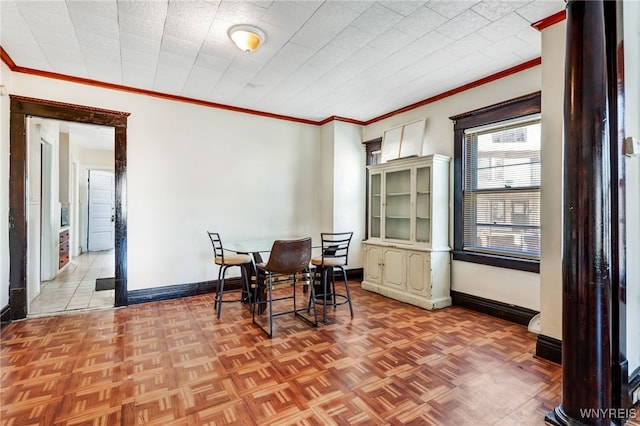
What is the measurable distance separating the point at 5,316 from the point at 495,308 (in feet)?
16.7

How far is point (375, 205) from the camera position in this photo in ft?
15.9

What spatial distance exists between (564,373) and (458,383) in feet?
2.05

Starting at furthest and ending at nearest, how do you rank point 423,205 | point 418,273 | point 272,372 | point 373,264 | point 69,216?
point 69,216, point 373,264, point 423,205, point 418,273, point 272,372

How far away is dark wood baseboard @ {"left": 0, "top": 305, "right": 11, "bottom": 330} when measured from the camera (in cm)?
310

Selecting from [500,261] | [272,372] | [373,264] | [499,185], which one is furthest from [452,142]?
[272,372]

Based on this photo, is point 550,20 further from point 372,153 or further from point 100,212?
point 100,212

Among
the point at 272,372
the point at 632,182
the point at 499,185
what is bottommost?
the point at 272,372

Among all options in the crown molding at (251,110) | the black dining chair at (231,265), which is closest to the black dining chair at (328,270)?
the black dining chair at (231,265)

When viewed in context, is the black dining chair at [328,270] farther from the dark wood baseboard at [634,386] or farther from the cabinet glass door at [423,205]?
the dark wood baseboard at [634,386]

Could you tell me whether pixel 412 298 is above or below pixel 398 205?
below

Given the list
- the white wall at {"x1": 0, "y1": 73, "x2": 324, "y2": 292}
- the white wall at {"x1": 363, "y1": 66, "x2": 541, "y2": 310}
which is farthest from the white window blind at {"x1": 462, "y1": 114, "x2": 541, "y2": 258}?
the white wall at {"x1": 0, "y1": 73, "x2": 324, "y2": 292}

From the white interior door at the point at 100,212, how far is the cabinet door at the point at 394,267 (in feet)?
24.4

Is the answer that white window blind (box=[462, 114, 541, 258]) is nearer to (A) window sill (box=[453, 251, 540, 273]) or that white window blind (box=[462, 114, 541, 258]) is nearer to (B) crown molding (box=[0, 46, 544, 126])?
(A) window sill (box=[453, 251, 540, 273])

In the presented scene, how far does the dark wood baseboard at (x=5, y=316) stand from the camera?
3.10 meters
